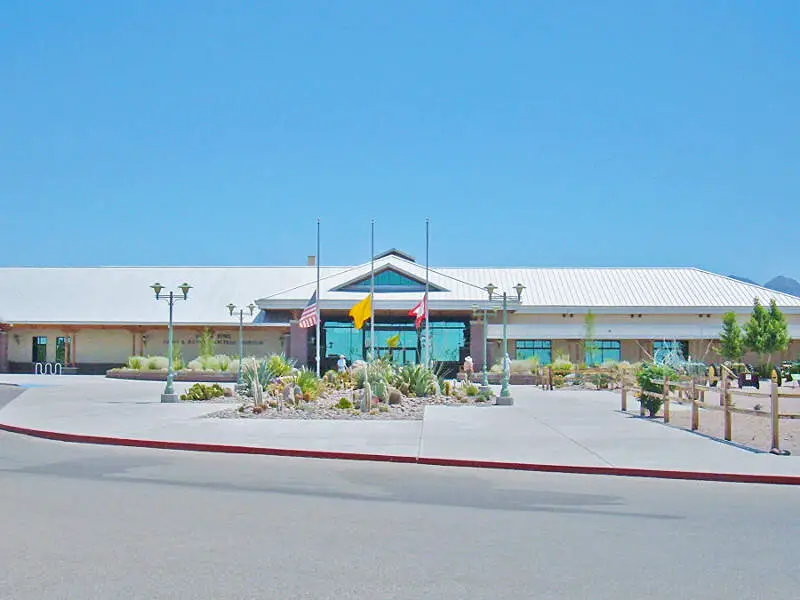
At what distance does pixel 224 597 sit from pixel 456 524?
3.18 meters

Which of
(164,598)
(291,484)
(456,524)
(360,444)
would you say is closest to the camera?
(164,598)

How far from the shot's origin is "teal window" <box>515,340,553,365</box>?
171 feet

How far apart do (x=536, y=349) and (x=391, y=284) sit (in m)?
9.46

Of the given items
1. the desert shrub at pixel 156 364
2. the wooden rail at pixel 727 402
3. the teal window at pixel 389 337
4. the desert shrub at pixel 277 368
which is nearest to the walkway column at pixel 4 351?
the desert shrub at pixel 156 364

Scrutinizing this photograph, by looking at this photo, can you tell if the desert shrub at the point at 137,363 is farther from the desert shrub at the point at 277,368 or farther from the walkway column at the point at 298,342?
the desert shrub at the point at 277,368

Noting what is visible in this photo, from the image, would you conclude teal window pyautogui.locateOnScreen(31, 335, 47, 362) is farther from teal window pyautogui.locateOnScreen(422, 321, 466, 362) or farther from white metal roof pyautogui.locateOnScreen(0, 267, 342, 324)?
teal window pyautogui.locateOnScreen(422, 321, 466, 362)

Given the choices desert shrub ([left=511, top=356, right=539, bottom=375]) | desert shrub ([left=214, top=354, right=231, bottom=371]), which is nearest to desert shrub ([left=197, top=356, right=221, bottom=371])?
desert shrub ([left=214, top=354, right=231, bottom=371])

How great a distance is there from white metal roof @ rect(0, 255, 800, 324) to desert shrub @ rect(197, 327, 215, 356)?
988 mm

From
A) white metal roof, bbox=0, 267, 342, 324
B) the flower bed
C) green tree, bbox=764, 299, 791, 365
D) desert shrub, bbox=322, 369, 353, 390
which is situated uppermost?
white metal roof, bbox=0, 267, 342, 324

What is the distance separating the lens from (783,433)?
17969mm

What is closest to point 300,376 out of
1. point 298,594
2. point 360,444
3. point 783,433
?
point 360,444

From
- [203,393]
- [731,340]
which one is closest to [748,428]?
[203,393]

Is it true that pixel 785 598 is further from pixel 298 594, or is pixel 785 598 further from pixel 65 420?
pixel 65 420

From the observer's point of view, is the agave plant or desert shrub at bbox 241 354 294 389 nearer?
desert shrub at bbox 241 354 294 389
